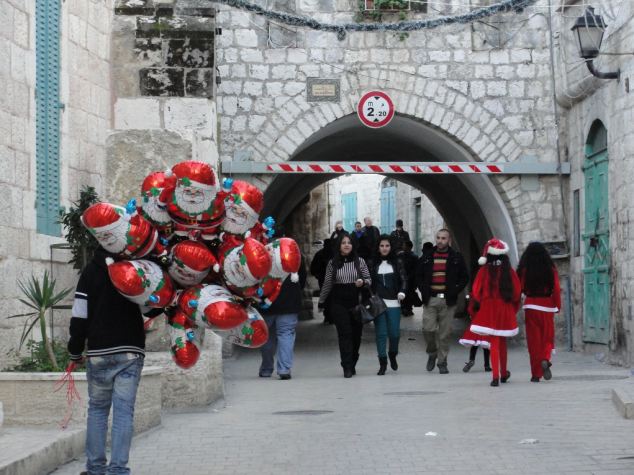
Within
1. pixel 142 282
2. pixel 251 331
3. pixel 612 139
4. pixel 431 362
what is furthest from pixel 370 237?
pixel 142 282

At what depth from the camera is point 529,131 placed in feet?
49.9

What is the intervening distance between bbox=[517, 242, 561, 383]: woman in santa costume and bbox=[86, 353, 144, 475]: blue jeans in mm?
5907

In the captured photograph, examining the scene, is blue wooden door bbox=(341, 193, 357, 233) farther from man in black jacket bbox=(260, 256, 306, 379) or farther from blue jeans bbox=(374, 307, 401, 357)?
man in black jacket bbox=(260, 256, 306, 379)

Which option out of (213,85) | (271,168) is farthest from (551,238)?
(213,85)

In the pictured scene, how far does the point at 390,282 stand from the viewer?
12383 millimetres

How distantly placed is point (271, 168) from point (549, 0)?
13.9 feet

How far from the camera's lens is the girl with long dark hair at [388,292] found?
12211 mm

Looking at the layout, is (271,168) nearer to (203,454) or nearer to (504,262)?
(504,262)

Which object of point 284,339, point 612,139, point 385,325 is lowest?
point 284,339

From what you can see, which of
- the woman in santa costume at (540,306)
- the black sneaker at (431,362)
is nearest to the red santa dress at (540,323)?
the woman in santa costume at (540,306)

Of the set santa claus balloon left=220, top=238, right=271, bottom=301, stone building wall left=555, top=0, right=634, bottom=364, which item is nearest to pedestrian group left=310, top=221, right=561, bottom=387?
stone building wall left=555, top=0, right=634, bottom=364

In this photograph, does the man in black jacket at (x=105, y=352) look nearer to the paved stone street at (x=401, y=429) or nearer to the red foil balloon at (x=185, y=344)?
the red foil balloon at (x=185, y=344)

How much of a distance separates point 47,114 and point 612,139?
6914 millimetres

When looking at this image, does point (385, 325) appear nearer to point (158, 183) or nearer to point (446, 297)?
point (446, 297)
